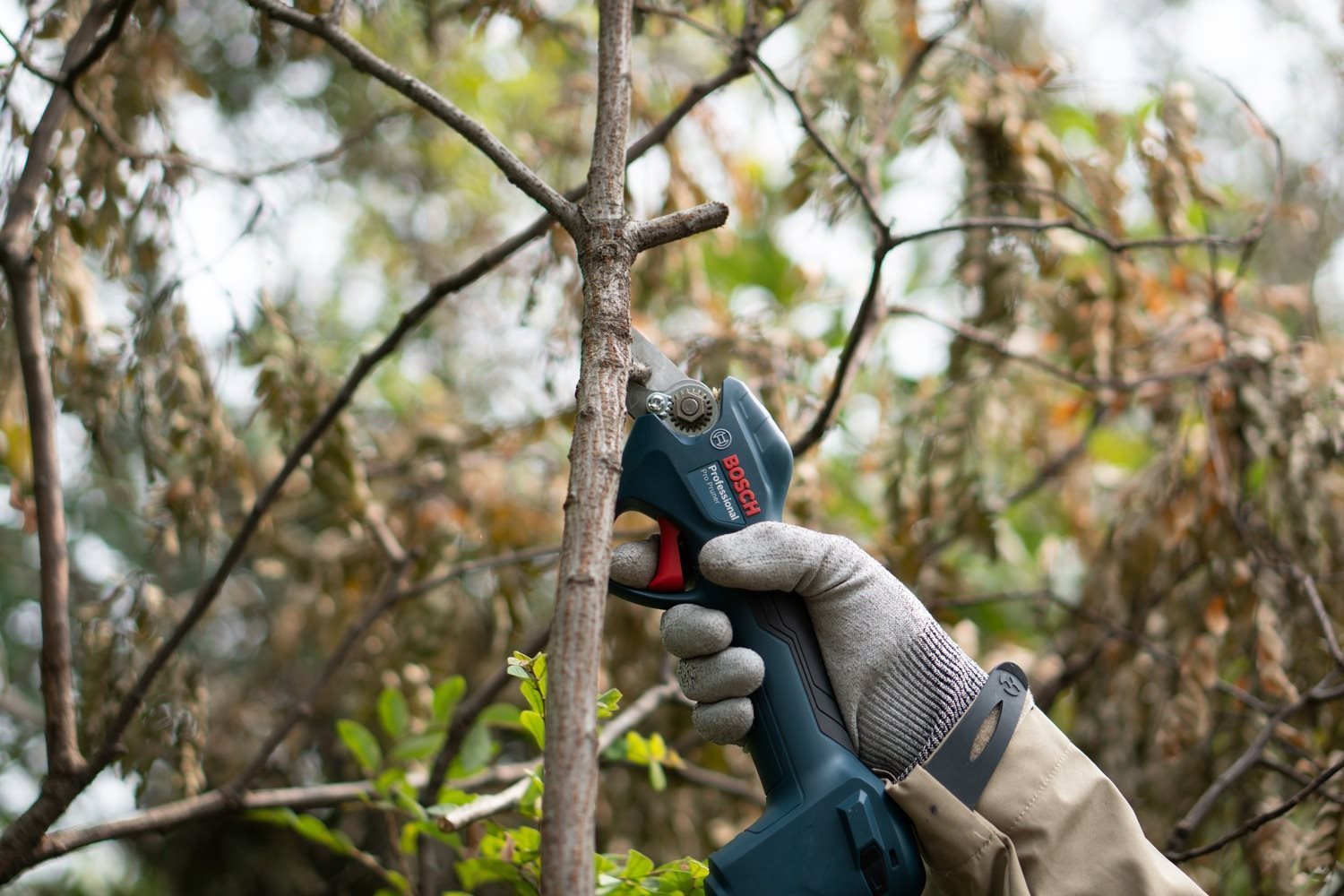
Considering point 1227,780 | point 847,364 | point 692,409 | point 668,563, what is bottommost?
point 1227,780

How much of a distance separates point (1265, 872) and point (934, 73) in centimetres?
164

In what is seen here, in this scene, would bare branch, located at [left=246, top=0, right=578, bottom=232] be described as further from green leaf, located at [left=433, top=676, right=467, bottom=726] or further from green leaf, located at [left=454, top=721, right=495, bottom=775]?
green leaf, located at [left=454, top=721, right=495, bottom=775]

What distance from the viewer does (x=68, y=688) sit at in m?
1.55

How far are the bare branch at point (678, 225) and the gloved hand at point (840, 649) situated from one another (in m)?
0.32

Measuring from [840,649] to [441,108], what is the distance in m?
0.77

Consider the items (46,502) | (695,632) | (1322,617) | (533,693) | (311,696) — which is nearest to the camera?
(533,693)

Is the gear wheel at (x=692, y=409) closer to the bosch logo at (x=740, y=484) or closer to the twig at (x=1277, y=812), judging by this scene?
the bosch logo at (x=740, y=484)

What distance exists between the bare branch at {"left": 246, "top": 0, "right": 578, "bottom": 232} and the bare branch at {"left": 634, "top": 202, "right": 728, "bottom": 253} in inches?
2.8

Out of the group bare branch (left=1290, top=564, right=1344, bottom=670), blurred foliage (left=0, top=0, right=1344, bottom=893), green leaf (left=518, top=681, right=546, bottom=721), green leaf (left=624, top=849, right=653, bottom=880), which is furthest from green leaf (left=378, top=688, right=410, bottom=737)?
bare branch (left=1290, top=564, right=1344, bottom=670)

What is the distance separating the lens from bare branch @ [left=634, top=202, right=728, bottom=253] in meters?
1.13

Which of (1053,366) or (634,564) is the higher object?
(1053,366)

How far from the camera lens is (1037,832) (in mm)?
1159

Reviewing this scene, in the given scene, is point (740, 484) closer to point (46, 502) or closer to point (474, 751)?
point (474, 751)

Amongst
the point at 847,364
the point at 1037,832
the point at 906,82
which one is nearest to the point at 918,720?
the point at 1037,832
